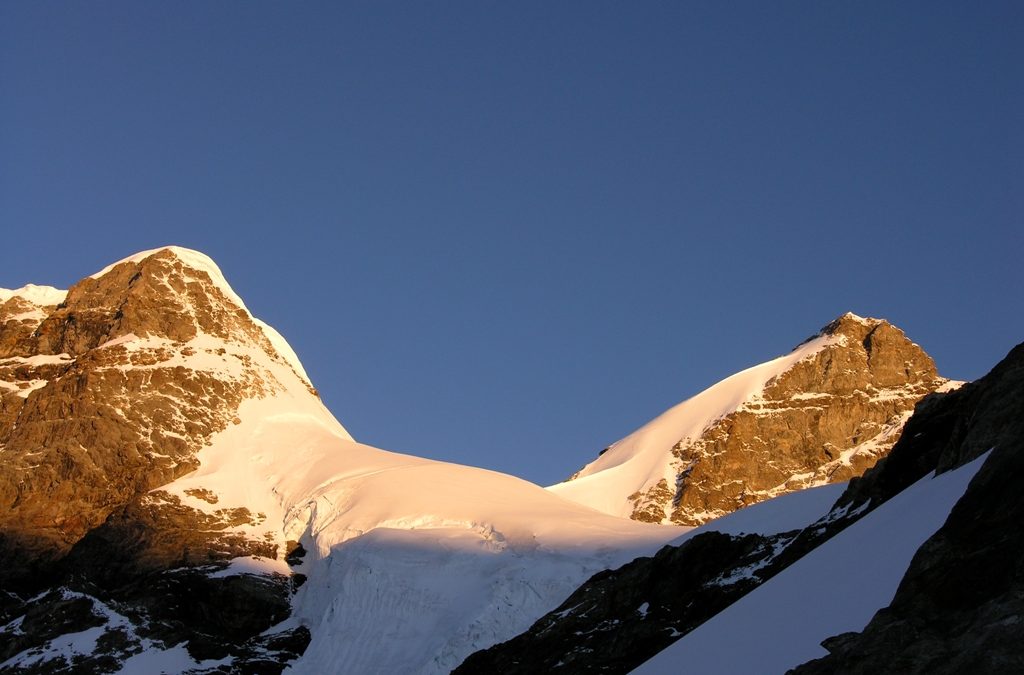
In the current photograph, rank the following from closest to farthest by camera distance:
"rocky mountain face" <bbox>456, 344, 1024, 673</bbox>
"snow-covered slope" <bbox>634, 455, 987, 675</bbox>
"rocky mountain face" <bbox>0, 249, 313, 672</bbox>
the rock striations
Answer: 1. "rocky mountain face" <bbox>456, 344, 1024, 673</bbox>
2. "snow-covered slope" <bbox>634, 455, 987, 675</bbox>
3. the rock striations
4. "rocky mountain face" <bbox>0, 249, 313, 672</bbox>

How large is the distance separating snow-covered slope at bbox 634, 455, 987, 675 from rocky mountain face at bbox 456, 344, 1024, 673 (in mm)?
1809

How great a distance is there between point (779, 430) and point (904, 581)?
14078cm

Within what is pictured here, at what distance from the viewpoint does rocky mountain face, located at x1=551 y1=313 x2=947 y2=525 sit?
15000cm

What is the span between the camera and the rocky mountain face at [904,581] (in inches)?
685

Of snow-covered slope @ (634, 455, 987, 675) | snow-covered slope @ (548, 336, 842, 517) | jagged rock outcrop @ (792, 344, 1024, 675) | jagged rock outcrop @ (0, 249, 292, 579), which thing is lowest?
jagged rock outcrop @ (792, 344, 1024, 675)

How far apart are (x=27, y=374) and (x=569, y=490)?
198ft

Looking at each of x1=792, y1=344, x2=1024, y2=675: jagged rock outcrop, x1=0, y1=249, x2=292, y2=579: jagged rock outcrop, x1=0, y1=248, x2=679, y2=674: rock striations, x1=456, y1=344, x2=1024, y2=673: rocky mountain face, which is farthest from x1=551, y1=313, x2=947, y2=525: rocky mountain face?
x1=792, y1=344, x2=1024, y2=675: jagged rock outcrop

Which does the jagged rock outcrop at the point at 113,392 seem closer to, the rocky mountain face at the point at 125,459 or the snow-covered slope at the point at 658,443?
the rocky mountain face at the point at 125,459

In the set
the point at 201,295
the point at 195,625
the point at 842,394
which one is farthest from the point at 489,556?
the point at 842,394

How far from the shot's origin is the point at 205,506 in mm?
103062

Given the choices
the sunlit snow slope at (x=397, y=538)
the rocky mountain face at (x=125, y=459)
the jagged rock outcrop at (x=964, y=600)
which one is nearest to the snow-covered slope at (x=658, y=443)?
the sunlit snow slope at (x=397, y=538)

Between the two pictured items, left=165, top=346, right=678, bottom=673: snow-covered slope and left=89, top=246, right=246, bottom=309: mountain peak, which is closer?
left=165, top=346, right=678, bottom=673: snow-covered slope

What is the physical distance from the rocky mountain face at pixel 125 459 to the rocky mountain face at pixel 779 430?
157 ft

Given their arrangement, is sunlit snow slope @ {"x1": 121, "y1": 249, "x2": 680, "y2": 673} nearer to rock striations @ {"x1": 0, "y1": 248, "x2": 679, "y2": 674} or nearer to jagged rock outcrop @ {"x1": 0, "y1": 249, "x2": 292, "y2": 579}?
rock striations @ {"x1": 0, "y1": 248, "x2": 679, "y2": 674}
